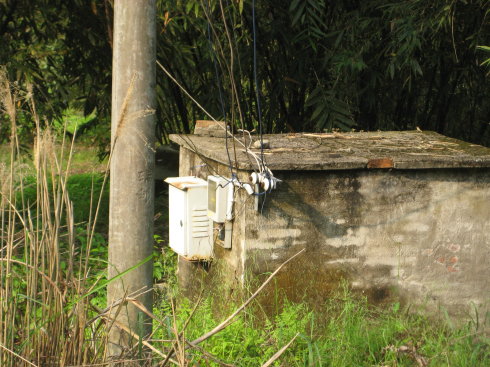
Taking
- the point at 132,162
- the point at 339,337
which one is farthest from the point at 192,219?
the point at 132,162

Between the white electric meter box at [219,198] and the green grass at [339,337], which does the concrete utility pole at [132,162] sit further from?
the white electric meter box at [219,198]

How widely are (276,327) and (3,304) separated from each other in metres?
1.99

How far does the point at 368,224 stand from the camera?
4531 mm

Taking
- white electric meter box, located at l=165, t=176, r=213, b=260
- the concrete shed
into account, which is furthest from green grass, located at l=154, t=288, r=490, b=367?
white electric meter box, located at l=165, t=176, r=213, b=260

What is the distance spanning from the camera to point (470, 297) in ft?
15.9

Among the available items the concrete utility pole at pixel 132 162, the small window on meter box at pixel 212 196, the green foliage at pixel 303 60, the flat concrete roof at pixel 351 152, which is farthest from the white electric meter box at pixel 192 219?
the green foliage at pixel 303 60

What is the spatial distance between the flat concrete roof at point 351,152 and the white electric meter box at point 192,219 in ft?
0.76

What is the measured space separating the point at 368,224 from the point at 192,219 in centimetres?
102

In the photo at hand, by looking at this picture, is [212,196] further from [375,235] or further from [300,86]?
[300,86]

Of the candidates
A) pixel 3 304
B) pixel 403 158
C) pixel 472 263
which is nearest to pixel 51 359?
pixel 3 304

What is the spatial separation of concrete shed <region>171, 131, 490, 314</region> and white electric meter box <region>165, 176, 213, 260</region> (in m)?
0.11

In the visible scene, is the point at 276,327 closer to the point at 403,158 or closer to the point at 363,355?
the point at 363,355

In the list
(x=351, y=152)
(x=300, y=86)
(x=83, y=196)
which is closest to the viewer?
(x=351, y=152)

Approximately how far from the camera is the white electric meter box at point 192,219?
14.9 ft
